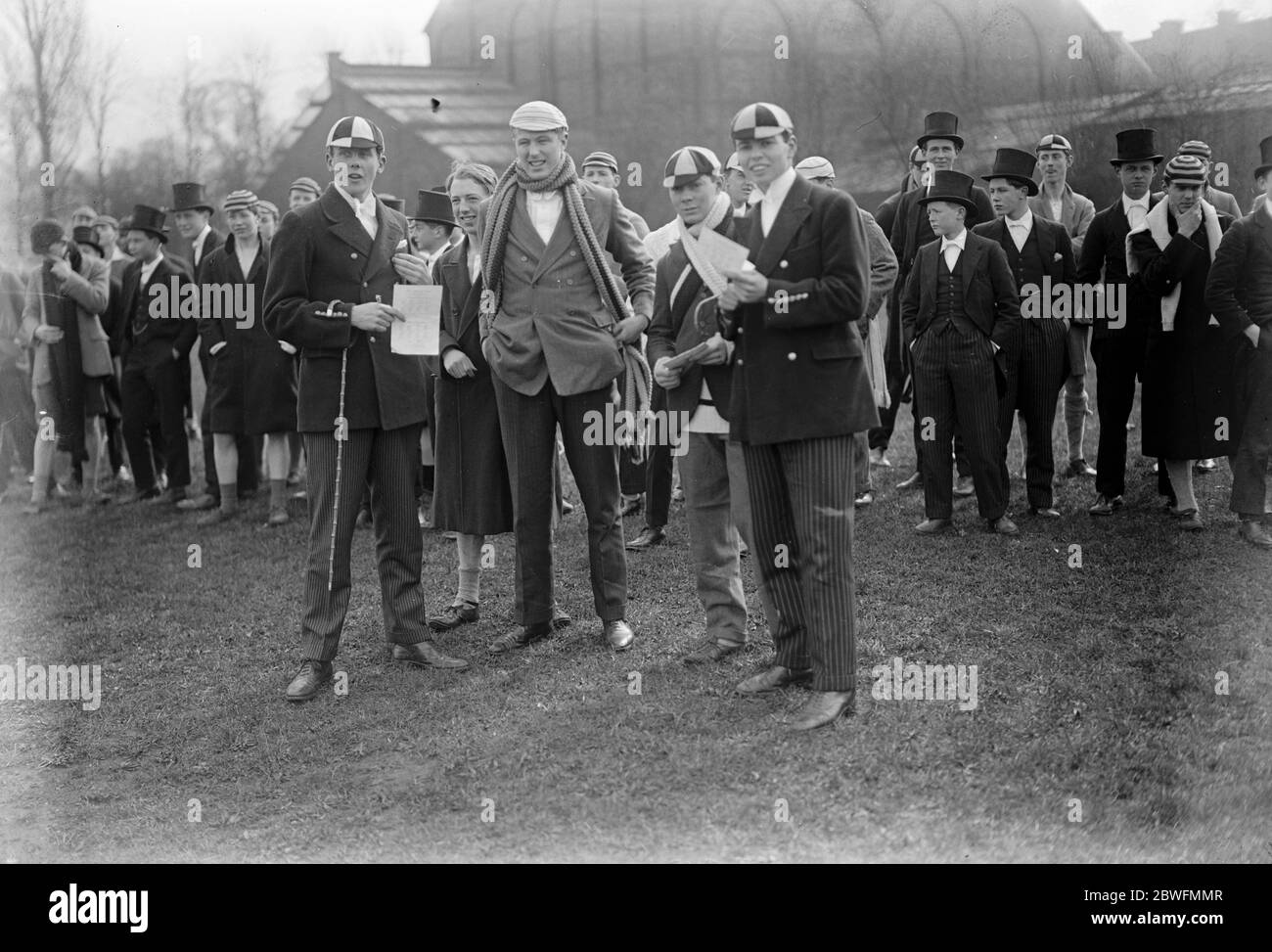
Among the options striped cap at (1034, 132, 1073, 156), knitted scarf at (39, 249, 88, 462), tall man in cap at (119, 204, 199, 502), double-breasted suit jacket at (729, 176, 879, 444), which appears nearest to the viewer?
double-breasted suit jacket at (729, 176, 879, 444)

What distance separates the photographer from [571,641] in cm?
660

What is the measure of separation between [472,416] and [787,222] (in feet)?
7.61

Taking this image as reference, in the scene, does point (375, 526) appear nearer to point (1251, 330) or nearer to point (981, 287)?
point (981, 287)

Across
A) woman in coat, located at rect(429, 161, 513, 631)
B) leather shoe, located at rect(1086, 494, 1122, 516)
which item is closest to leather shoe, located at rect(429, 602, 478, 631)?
woman in coat, located at rect(429, 161, 513, 631)

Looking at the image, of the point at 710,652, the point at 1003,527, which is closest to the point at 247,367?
the point at 710,652

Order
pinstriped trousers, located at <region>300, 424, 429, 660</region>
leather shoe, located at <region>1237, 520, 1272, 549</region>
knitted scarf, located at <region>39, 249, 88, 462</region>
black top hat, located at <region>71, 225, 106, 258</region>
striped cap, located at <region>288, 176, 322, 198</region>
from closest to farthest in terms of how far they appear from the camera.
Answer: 1. pinstriped trousers, located at <region>300, 424, 429, 660</region>
2. leather shoe, located at <region>1237, 520, 1272, 549</region>
3. striped cap, located at <region>288, 176, 322, 198</region>
4. knitted scarf, located at <region>39, 249, 88, 462</region>
5. black top hat, located at <region>71, 225, 106, 258</region>

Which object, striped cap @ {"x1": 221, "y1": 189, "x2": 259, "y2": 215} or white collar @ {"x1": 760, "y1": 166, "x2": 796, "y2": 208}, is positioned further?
striped cap @ {"x1": 221, "y1": 189, "x2": 259, "y2": 215}

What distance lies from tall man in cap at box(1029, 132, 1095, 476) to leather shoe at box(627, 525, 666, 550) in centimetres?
325

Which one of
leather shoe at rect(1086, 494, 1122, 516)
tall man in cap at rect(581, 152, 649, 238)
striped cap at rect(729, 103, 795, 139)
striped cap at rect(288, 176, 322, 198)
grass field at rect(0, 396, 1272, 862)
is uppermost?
striped cap at rect(288, 176, 322, 198)

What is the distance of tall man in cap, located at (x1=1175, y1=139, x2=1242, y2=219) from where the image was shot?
Answer: 841cm

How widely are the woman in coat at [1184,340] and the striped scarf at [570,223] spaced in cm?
383

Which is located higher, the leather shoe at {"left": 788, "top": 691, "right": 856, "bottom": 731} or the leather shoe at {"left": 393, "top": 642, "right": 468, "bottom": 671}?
the leather shoe at {"left": 788, "top": 691, "right": 856, "bottom": 731}

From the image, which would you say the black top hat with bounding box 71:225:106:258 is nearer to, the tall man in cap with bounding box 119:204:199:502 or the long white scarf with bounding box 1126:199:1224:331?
the tall man in cap with bounding box 119:204:199:502

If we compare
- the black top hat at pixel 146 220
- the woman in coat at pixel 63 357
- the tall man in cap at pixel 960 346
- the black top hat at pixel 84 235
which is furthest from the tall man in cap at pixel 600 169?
the black top hat at pixel 84 235
